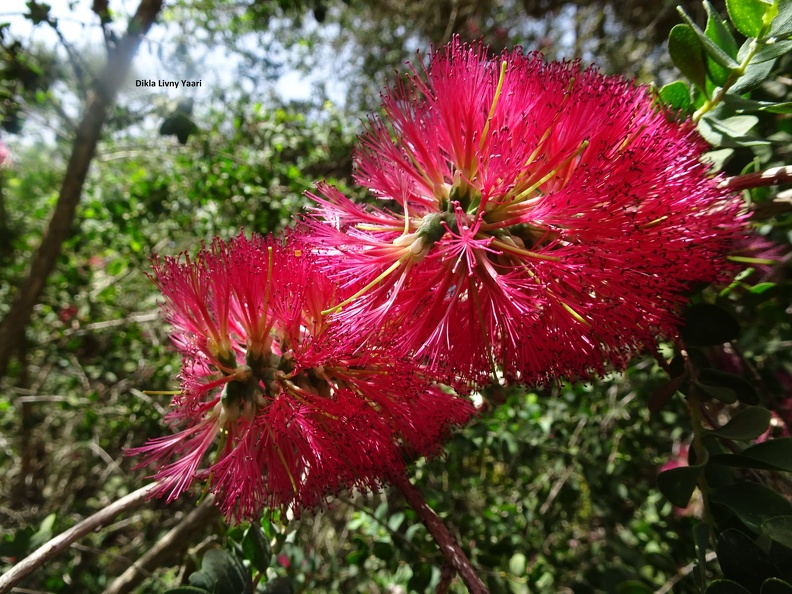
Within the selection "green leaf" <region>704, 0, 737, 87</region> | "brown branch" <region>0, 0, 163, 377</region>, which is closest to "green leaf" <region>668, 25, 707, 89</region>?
"green leaf" <region>704, 0, 737, 87</region>

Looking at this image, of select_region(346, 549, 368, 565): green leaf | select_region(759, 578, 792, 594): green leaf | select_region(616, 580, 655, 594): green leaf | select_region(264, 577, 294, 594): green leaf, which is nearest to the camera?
select_region(759, 578, 792, 594): green leaf

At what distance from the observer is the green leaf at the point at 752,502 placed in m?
0.83

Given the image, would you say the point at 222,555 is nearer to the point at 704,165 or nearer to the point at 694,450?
the point at 694,450

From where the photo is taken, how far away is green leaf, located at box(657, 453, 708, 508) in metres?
0.90

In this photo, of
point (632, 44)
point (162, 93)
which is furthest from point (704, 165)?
point (632, 44)

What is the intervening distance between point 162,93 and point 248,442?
6.09 feet

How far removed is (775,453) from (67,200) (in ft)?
9.67

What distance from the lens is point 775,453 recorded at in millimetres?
858

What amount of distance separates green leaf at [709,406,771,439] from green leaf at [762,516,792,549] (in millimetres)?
160

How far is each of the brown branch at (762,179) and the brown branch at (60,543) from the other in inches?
49.9

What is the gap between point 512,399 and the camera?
6.84 feet

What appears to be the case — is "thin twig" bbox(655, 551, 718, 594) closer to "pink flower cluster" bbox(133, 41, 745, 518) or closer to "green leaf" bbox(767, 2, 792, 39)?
"pink flower cluster" bbox(133, 41, 745, 518)

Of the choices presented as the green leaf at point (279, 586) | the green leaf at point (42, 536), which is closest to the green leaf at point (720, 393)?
the green leaf at point (279, 586)

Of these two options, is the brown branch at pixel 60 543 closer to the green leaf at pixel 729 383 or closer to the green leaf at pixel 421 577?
the green leaf at pixel 421 577
